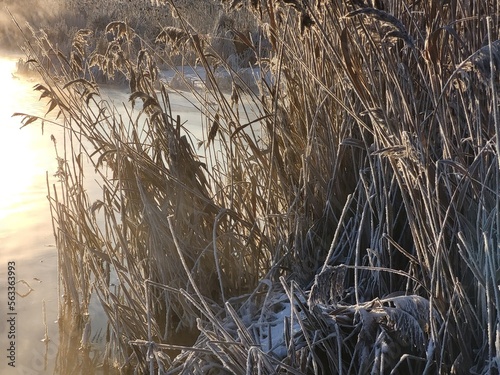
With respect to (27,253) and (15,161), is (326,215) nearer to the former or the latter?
(27,253)

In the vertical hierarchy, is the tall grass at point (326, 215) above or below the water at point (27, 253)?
above

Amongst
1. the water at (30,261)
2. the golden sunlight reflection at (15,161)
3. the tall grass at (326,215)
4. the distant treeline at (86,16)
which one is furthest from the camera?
the distant treeline at (86,16)

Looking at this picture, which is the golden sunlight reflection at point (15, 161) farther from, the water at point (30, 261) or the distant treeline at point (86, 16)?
the distant treeline at point (86, 16)

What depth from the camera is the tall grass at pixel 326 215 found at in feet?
3.79

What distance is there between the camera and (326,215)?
1.68 m

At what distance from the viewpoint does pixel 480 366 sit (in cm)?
117

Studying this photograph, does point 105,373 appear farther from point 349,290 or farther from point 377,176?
point 377,176

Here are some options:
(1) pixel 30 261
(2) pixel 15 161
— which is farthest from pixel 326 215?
(2) pixel 15 161

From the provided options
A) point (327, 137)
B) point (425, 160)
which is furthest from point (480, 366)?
point (327, 137)

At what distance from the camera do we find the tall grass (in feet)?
3.79

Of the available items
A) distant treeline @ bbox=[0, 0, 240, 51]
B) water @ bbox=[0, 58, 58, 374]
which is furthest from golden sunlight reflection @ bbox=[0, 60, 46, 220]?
distant treeline @ bbox=[0, 0, 240, 51]

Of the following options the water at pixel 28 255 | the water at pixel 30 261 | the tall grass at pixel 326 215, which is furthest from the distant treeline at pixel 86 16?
the tall grass at pixel 326 215

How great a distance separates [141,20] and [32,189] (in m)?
5.49

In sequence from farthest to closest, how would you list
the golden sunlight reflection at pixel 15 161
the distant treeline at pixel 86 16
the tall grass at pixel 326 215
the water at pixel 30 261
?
the distant treeline at pixel 86 16 < the golden sunlight reflection at pixel 15 161 < the water at pixel 30 261 < the tall grass at pixel 326 215
